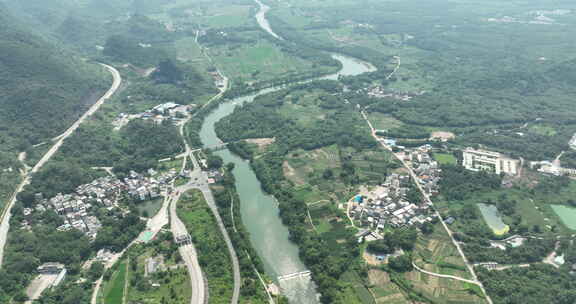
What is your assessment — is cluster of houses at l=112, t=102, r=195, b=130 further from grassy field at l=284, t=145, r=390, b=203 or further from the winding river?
grassy field at l=284, t=145, r=390, b=203

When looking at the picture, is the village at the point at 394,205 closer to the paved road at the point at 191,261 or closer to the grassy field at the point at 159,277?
the paved road at the point at 191,261

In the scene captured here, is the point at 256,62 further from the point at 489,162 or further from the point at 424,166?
the point at 489,162

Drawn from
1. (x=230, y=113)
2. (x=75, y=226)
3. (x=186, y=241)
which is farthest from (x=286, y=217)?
(x=230, y=113)

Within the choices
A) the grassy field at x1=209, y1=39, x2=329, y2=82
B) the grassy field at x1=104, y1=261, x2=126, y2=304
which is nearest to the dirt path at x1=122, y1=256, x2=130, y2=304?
the grassy field at x1=104, y1=261, x2=126, y2=304

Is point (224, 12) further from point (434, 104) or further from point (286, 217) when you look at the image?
point (286, 217)

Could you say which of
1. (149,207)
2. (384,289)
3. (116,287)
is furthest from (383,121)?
(116,287)

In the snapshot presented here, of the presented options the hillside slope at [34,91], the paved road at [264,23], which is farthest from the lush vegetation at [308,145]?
the paved road at [264,23]
